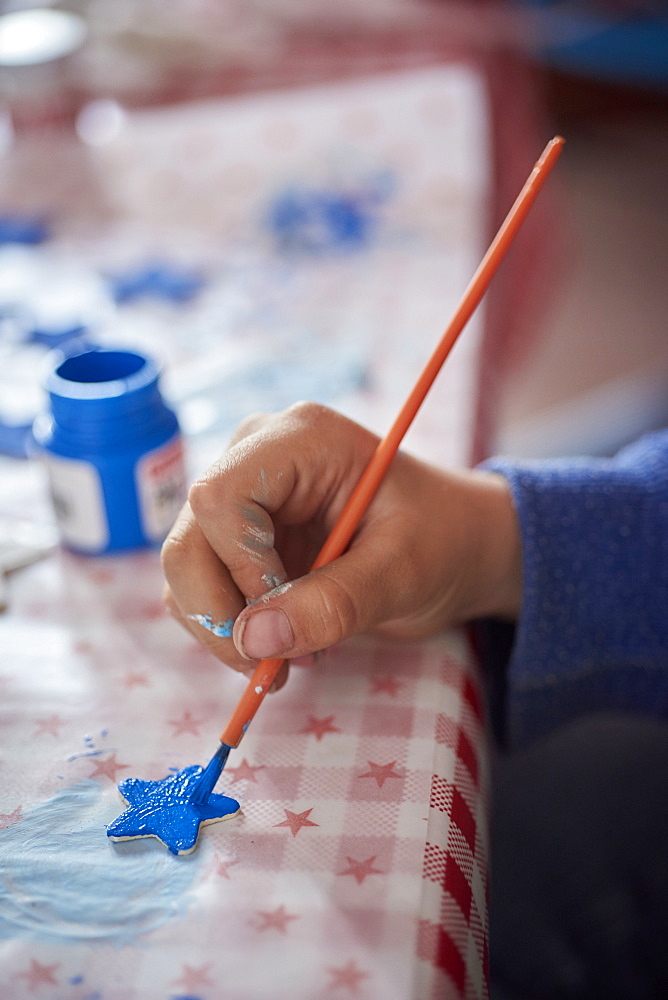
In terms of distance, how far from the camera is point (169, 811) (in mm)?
484

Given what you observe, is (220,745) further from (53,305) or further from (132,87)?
(132,87)

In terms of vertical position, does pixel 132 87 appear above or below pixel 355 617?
above

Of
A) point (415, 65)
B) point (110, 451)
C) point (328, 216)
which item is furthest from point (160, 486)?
point (415, 65)

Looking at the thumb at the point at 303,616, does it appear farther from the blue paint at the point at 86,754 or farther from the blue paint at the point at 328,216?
the blue paint at the point at 328,216

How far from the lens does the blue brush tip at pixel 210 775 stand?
494mm

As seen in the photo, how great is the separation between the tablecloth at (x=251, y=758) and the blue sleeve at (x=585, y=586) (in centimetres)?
5

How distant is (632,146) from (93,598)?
3.01 m

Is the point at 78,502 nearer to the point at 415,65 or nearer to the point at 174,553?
the point at 174,553

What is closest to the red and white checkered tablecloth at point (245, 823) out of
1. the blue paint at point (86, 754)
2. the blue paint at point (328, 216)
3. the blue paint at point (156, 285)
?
the blue paint at point (86, 754)

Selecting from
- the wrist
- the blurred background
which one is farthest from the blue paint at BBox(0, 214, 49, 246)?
the wrist

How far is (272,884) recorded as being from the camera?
45cm

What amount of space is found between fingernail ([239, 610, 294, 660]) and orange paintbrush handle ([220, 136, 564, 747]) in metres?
0.02

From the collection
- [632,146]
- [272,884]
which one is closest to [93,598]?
[272,884]

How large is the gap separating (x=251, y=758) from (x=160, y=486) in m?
0.24
